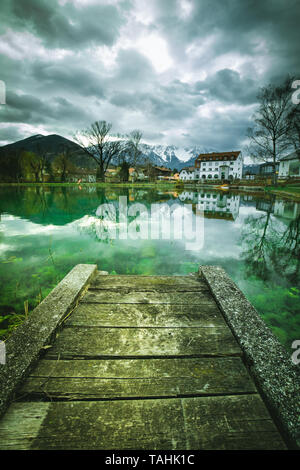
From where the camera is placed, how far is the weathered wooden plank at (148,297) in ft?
7.44

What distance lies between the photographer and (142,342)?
5.37 ft

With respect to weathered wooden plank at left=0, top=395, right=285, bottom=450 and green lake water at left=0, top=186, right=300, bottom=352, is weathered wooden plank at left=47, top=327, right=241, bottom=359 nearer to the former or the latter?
weathered wooden plank at left=0, top=395, right=285, bottom=450

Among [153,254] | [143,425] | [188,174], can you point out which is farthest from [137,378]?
[188,174]

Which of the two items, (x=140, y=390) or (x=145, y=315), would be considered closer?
(x=140, y=390)

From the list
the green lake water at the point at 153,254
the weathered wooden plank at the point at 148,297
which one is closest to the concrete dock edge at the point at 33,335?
the weathered wooden plank at the point at 148,297

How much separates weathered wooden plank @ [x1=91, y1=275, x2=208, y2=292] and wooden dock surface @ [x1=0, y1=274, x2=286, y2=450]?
0.55 meters

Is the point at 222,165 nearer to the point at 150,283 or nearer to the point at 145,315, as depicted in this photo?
the point at 150,283

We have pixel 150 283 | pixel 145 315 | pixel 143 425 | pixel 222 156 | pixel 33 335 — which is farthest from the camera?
pixel 222 156

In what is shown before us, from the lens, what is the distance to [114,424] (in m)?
1.02

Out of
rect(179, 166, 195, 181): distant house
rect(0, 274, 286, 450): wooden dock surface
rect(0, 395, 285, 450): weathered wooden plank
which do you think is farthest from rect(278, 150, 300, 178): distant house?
rect(0, 395, 285, 450): weathered wooden plank

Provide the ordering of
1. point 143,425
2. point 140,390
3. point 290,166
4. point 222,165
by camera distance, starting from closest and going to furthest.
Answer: point 143,425, point 140,390, point 290,166, point 222,165

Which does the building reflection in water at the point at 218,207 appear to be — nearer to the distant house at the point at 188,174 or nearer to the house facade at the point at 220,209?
the house facade at the point at 220,209

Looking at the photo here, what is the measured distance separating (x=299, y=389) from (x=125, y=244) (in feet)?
15.9

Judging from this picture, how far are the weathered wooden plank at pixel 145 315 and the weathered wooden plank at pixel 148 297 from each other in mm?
77
